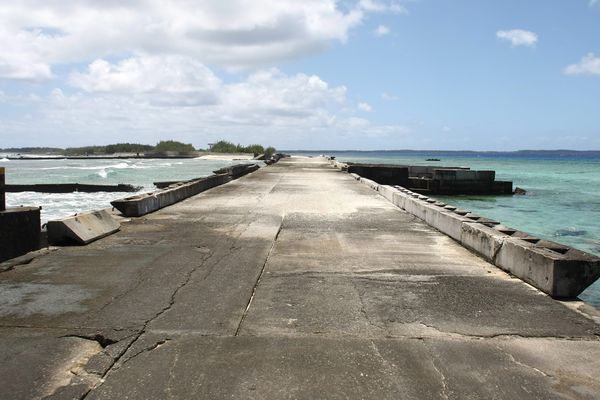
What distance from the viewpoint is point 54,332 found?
14.2 ft

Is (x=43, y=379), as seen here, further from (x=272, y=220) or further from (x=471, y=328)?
(x=272, y=220)

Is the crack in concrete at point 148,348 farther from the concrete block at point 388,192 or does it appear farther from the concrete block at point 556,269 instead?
the concrete block at point 388,192

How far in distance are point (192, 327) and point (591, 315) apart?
12.8 feet

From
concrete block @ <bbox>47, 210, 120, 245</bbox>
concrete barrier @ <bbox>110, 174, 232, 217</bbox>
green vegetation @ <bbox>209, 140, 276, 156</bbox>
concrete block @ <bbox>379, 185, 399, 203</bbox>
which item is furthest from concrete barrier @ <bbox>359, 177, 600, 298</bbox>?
green vegetation @ <bbox>209, 140, 276, 156</bbox>

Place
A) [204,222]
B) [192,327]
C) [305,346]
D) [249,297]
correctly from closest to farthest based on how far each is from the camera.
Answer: [305,346] → [192,327] → [249,297] → [204,222]

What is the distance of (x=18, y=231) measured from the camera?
24.2 ft

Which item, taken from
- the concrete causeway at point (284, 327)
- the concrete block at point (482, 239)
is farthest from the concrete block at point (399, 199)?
the concrete causeway at point (284, 327)

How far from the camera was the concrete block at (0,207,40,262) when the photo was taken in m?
7.18

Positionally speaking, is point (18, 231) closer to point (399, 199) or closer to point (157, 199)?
point (157, 199)

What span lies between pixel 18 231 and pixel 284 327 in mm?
4956

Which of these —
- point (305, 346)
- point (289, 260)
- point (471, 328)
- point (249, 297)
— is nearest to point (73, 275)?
point (249, 297)

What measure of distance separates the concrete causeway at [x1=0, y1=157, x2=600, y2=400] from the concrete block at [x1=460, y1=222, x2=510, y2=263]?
7.1 inches

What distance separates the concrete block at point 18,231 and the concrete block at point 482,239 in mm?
6733

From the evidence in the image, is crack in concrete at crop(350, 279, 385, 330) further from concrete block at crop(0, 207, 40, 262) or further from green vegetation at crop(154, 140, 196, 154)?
green vegetation at crop(154, 140, 196, 154)
